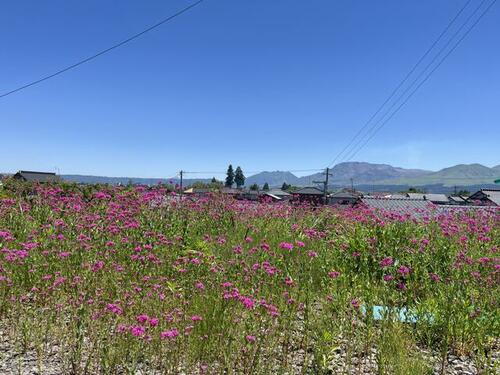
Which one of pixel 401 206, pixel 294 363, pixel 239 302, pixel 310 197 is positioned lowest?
pixel 294 363

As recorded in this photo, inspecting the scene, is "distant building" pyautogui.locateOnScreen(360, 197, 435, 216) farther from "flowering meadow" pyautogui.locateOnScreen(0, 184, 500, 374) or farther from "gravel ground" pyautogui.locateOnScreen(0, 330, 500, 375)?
"gravel ground" pyautogui.locateOnScreen(0, 330, 500, 375)

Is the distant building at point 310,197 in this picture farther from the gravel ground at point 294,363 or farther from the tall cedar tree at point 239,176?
the tall cedar tree at point 239,176

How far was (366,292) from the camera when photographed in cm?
503

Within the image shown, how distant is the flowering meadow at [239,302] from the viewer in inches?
134

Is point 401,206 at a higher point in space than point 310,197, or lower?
lower

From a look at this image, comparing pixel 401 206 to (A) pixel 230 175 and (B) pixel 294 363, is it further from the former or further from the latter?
(A) pixel 230 175

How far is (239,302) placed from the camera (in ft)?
13.4

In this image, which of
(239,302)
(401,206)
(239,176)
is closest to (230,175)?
(239,176)

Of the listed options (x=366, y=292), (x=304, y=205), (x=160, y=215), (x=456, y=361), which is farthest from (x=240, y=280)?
(x=304, y=205)

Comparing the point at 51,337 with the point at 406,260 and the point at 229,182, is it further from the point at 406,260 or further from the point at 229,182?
the point at 229,182

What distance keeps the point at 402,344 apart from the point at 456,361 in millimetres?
692

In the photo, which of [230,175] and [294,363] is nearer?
[294,363]

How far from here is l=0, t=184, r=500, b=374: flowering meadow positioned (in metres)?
3.42

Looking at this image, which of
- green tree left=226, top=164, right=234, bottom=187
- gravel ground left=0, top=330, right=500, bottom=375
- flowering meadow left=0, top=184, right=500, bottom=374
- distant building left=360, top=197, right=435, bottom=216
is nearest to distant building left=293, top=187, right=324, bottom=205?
distant building left=360, top=197, right=435, bottom=216
